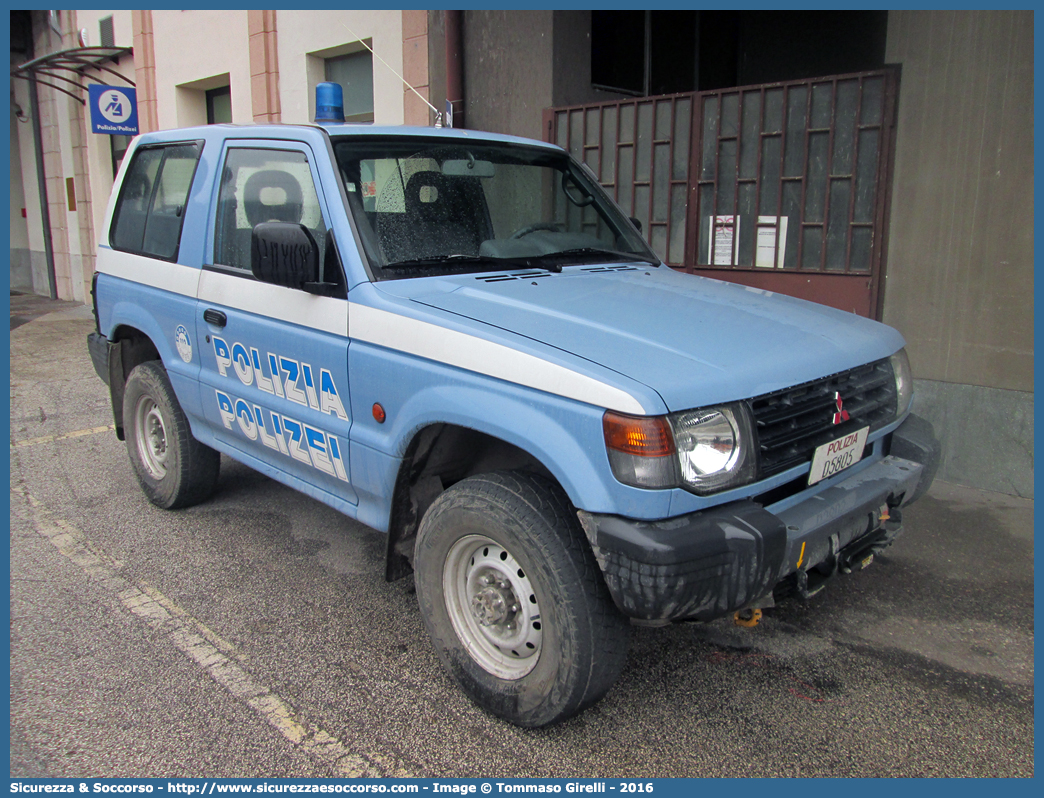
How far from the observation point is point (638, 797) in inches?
97.4

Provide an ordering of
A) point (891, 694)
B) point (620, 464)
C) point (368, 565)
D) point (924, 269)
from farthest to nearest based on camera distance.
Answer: point (924, 269) → point (368, 565) → point (891, 694) → point (620, 464)

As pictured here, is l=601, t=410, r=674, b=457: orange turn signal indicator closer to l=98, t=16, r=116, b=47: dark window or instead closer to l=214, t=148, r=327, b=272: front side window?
l=214, t=148, r=327, b=272: front side window

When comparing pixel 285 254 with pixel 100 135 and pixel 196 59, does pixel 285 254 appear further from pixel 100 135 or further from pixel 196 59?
pixel 100 135

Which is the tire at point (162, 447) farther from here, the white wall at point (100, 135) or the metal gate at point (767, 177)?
the white wall at point (100, 135)

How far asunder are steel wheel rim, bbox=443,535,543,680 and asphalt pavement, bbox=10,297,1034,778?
23cm

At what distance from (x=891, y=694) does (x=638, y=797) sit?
1.11 metres

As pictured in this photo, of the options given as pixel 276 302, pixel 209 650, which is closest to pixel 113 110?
pixel 276 302

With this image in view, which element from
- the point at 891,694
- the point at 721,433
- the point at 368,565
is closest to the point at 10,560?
the point at 368,565

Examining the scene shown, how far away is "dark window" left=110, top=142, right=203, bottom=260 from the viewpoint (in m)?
4.16

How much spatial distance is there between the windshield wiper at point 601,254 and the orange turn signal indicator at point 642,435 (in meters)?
1.38

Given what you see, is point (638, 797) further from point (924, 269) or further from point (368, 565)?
point (924, 269)

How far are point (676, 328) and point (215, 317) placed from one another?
2.21 metres

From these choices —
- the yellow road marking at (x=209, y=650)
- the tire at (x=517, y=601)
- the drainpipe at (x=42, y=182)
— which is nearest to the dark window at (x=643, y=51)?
the yellow road marking at (x=209, y=650)

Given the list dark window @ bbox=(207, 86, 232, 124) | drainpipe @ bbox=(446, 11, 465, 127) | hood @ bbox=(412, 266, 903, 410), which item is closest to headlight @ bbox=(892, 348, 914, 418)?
hood @ bbox=(412, 266, 903, 410)
